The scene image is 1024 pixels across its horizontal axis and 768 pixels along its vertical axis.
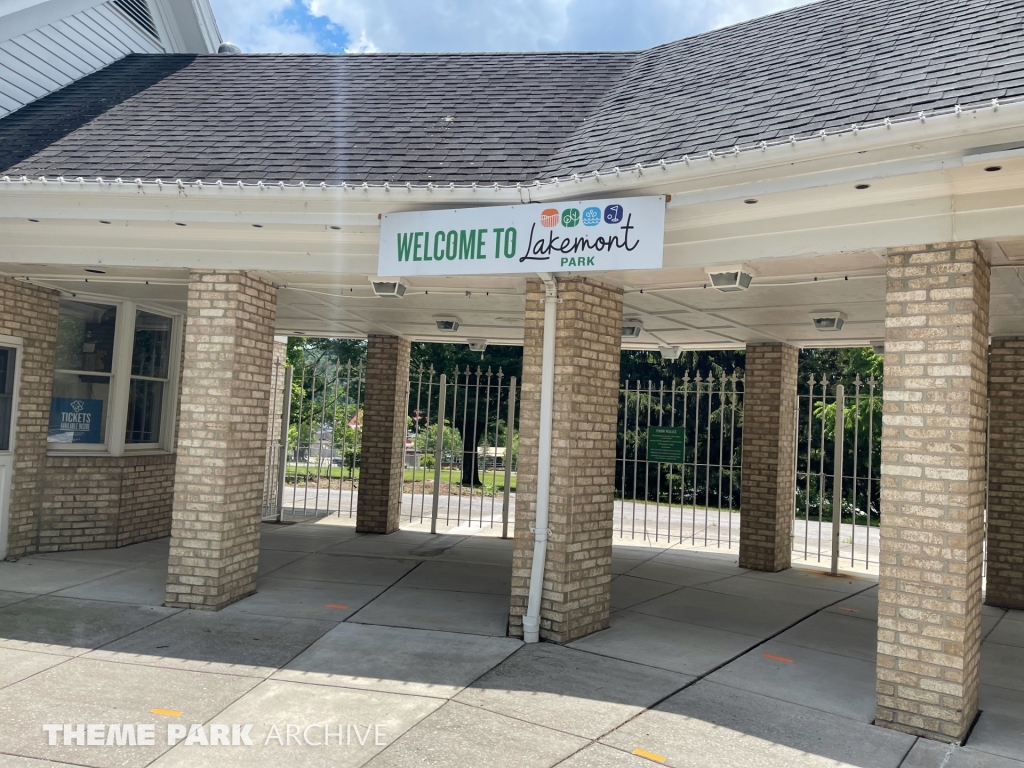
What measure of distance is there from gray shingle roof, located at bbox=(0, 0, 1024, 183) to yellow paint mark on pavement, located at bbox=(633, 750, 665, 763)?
3894mm

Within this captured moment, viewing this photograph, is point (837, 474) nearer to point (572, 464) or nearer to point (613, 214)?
point (572, 464)

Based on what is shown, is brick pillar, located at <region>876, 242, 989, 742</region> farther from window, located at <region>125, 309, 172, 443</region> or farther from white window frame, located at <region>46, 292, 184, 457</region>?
window, located at <region>125, 309, 172, 443</region>

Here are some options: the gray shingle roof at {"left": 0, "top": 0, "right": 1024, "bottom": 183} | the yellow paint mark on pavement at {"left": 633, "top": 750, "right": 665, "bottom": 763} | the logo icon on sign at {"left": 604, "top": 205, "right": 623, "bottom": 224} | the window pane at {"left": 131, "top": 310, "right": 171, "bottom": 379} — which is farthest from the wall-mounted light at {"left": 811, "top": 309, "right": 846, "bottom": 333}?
the window pane at {"left": 131, "top": 310, "right": 171, "bottom": 379}

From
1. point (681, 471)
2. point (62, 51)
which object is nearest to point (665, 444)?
point (681, 471)

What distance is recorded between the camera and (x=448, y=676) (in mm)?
5777

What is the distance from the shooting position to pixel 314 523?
45.6ft

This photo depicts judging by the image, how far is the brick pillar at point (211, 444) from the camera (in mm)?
7426

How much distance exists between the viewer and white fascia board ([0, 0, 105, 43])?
8977 millimetres

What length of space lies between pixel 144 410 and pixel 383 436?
346cm

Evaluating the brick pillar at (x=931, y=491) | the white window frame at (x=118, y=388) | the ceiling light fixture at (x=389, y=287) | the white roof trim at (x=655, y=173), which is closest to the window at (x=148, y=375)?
the white window frame at (x=118, y=388)

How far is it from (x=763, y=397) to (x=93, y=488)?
8.91m

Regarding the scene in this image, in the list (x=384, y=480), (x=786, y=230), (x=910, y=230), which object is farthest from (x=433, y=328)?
(x=910, y=230)

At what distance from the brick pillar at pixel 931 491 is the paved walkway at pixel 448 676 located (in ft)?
1.05

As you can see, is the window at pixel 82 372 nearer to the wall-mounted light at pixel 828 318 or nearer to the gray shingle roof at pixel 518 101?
the gray shingle roof at pixel 518 101
